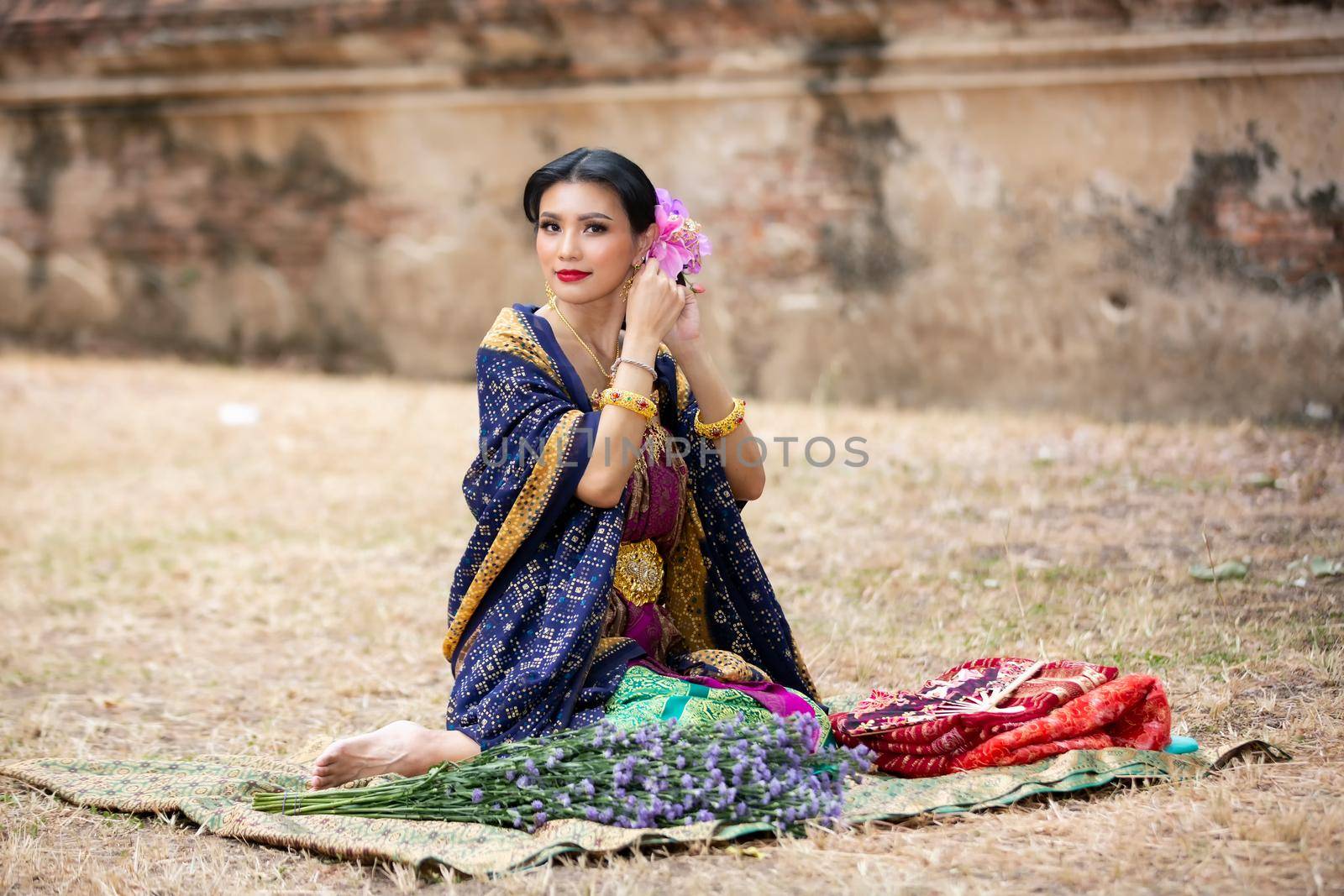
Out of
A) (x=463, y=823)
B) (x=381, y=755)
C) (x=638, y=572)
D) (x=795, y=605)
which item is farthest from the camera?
(x=795, y=605)

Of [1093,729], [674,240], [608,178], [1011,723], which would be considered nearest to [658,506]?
[674,240]

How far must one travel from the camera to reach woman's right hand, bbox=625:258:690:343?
338cm

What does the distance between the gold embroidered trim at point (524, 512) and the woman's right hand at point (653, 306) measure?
26 cm

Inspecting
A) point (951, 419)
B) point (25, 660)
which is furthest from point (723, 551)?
point (951, 419)

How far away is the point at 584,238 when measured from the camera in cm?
343

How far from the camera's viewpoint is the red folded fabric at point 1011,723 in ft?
10.8

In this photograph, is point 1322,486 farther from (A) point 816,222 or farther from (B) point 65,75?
(B) point 65,75

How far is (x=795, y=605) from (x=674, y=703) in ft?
6.53

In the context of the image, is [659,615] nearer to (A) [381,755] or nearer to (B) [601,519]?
(B) [601,519]

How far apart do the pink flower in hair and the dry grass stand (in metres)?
1.45

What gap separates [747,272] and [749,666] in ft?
17.9

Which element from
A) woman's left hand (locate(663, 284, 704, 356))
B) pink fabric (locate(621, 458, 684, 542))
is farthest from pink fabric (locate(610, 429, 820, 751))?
woman's left hand (locate(663, 284, 704, 356))

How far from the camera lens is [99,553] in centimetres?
625

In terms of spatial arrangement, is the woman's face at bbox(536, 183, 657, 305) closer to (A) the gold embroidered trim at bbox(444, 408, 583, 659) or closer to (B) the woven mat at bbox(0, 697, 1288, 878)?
(A) the gold embroidered trim at bbox(444, 408, 583, 659)
